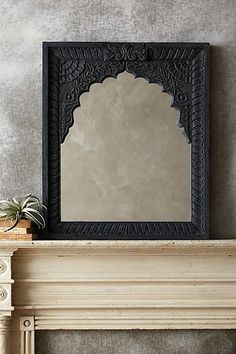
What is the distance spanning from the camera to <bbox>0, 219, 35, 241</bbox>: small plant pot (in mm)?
2971

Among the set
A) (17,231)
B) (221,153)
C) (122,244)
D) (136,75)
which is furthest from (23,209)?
(221,153)

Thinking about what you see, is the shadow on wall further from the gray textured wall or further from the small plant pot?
the small plant pot

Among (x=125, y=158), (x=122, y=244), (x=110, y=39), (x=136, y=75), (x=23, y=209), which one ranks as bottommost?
(x=122, y=244)

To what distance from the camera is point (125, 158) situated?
312cm

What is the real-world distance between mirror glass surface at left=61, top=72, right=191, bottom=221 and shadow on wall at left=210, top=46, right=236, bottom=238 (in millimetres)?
118

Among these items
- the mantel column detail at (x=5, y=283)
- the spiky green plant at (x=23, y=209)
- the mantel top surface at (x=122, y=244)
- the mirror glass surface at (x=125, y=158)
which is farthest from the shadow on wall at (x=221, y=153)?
the mantel column detail at (x=5, y=283)

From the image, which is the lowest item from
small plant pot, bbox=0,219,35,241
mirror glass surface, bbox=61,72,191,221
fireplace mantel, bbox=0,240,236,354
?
fireplace mantel, bbox=0,240,236,354

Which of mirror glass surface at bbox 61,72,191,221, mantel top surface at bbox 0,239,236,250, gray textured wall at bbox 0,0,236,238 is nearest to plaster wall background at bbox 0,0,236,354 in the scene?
gray textured wall at bbox 0,0,236,238

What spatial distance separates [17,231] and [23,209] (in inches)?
3.8

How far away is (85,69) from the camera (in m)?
3.14

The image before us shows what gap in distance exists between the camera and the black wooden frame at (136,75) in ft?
10.2

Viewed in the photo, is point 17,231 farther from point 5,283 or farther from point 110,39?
point 110,39

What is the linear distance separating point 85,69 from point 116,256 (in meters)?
0.74

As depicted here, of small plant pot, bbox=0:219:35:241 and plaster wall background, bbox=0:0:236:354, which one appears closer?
small plant pot, bbox=0:219:35:241
